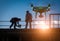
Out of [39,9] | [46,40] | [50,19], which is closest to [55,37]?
[46,40]

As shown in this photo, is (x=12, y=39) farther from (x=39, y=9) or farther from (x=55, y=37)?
(x=39, y=9)

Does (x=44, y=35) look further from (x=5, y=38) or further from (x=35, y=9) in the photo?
(x=35, y=9)

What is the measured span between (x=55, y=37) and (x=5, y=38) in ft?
9.62

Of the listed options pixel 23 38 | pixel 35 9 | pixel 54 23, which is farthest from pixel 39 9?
pixel 23 38

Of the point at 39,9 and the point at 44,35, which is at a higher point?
the point at 39,9

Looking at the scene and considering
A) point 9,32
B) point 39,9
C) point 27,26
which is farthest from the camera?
point 39,9

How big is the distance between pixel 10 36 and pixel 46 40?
214 centimetres

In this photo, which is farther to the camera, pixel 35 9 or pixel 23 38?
pixel 35 9

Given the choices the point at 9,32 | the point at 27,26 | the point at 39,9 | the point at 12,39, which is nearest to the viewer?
the point at 9,32

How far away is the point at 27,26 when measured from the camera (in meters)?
14.4

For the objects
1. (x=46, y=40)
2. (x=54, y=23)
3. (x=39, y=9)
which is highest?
(x=39, y=9)

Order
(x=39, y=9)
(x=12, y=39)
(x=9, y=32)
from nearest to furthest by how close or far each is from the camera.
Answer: (x=9, y=32) → (x=12, y=39) → (x=39, y=9)

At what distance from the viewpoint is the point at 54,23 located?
14.5 metres

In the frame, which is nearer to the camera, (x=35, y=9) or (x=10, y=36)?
(x=10, y=36)
